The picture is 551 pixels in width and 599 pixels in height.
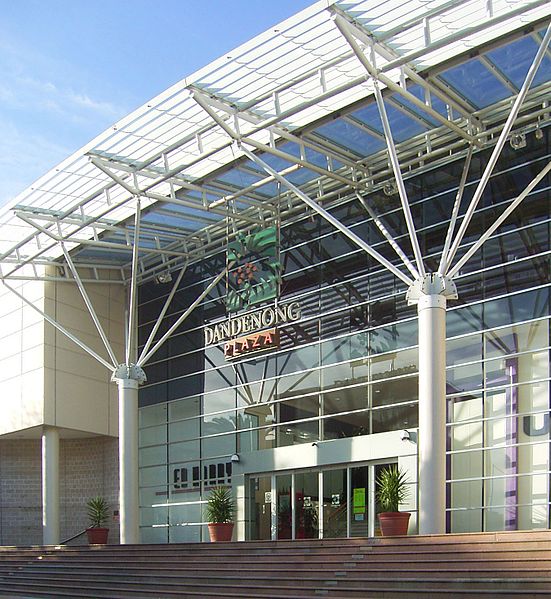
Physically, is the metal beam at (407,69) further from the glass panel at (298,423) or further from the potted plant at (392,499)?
the glass panel at (298,423)

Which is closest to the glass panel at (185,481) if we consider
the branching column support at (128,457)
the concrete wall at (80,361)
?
the branching column support at (128,457)

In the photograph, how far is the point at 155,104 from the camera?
20047mm

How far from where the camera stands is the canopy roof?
17.6m

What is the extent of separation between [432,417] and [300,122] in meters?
7.01

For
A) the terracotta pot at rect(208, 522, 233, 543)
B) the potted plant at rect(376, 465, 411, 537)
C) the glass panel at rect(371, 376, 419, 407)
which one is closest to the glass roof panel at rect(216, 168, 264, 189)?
the glass panel at rect(371, 376, 419, 407)

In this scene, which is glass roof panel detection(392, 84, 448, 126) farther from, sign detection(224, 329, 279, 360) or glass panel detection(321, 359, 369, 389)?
sign detection(224, 329, 279, 360)

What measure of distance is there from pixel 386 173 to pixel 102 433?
1304 cm

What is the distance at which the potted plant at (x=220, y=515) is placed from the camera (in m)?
24.1

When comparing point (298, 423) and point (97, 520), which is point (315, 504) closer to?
point (298, 423)

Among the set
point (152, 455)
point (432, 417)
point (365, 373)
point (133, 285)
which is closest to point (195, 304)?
point (133, 285)

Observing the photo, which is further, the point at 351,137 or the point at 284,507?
the point at 284,507

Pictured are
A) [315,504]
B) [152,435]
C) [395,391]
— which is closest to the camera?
[395,391]

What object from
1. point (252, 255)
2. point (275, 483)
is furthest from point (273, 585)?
point (252, 255)

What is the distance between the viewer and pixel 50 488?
29.3m
